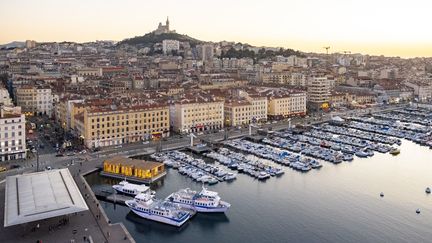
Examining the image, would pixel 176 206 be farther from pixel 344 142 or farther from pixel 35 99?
pixel 35 99

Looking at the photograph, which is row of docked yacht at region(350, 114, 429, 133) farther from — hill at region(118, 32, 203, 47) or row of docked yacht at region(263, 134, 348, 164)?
hill at region(118, 32, 203, 47)

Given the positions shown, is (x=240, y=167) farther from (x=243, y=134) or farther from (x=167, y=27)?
(x=167, y=27)

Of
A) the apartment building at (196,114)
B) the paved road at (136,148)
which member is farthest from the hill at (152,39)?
the apartment building at (196,114)

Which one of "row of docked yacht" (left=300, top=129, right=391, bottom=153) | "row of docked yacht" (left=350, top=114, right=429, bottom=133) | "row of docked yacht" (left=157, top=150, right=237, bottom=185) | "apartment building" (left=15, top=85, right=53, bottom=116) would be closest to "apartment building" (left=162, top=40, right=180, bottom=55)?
"apartment building" (left=15, top=85, right=53, bottom=116)

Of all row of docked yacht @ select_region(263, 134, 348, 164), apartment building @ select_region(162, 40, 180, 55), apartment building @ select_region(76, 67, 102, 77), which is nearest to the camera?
→ row of docked yacht @ select_region(263, 134, 348, 164)

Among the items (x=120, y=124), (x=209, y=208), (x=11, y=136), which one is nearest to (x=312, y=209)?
(x=209, y=208)
